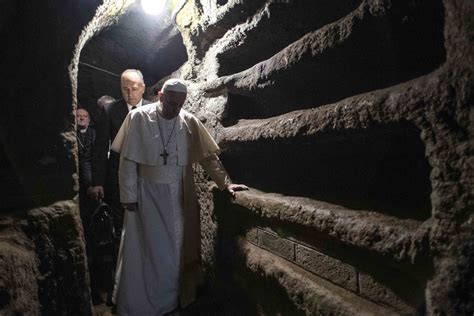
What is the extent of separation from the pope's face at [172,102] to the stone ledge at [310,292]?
4.05 ft

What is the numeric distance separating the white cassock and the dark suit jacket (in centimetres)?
51

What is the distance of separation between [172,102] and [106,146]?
3.33ft

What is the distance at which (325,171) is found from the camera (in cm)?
163

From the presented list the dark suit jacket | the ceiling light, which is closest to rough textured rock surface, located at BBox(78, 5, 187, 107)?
the ceiling light

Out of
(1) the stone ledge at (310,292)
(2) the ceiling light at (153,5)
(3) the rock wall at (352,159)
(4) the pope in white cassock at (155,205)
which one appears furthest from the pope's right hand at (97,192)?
(2) the ceiling light at (153,5)

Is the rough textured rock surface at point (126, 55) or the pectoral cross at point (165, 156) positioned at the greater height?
the rough textured rock surface at point (126, 55)

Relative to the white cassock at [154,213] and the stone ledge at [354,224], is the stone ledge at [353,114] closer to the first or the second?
the stone ledge at [354,224]

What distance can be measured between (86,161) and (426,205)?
2897 millimetres

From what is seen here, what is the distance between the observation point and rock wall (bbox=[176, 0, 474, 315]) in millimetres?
910

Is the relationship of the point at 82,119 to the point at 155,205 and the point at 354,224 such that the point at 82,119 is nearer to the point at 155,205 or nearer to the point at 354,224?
the point at 155,205

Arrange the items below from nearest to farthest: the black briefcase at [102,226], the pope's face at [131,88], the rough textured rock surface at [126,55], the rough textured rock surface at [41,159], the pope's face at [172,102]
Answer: the rough textured rock surface at [41,159], the pope's face at [172,102], the black briefcase at [102,226], the pope's face at [131,88], the rough textured rock surface at [126,55]

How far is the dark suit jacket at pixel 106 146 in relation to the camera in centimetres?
288

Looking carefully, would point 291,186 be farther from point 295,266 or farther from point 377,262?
point 377,262

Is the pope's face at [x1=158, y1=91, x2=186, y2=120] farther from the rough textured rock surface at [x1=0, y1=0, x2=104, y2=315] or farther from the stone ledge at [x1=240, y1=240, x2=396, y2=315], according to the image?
the stone ledge at [x1=240, y1=240, x2=396, y2=315]
